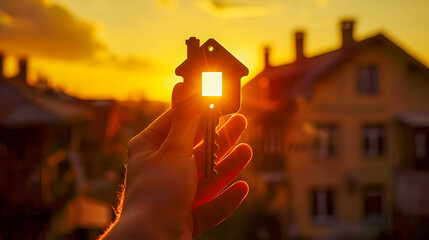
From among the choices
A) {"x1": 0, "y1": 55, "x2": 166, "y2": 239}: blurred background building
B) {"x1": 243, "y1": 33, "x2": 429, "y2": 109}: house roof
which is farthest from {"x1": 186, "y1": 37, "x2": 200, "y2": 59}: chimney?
{"x1": 243, "y1": 33, "x2": 429, "y2": 109}: house roof

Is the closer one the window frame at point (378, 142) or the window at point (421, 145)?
the window frame at point (378, 142)

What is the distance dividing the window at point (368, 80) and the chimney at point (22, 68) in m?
12.9

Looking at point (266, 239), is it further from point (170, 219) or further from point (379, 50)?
point (170, 219)

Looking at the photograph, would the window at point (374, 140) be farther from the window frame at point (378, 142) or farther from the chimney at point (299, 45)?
the chimney at point (299, 45)

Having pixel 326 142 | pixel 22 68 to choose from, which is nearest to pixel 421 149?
pixel 326 142

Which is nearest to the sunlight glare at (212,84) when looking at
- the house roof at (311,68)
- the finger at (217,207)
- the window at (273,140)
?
the finger at (217,207)

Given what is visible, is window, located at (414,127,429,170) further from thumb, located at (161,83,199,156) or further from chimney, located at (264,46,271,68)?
thumb, located at (161,83,199,156)

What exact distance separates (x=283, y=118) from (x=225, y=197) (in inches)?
636

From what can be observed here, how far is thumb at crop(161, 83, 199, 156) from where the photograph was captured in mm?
1699

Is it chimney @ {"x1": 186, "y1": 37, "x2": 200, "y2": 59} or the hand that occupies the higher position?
chimney @ {"x1": 186, "y1": 37, "x2": 200, "y2": 59}

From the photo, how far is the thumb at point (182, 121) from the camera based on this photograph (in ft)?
5.57

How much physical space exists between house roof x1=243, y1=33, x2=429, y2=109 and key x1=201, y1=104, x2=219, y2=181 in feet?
52.1

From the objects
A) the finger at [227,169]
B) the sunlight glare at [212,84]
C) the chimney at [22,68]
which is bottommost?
the finger at [227,169]

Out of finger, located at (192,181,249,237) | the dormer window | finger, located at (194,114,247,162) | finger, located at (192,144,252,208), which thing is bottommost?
finger, located at (192,181,249,237)
